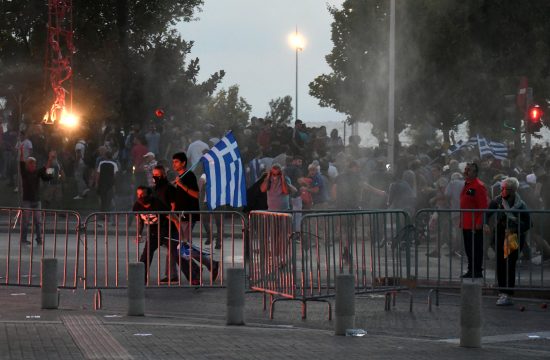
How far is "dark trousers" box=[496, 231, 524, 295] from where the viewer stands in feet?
58.2

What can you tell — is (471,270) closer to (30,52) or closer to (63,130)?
(63,130)

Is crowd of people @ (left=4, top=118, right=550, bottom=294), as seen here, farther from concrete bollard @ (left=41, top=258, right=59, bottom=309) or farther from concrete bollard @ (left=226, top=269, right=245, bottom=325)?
concrete bollard @ (left=41, top=258, right=59, bottom=309)

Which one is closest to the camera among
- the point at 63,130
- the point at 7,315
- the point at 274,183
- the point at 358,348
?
the point at 358,348

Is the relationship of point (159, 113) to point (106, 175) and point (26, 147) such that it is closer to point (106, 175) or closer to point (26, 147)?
point (26, 147)

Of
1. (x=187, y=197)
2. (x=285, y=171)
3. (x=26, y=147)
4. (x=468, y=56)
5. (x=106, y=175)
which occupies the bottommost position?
(x=187, y=197)

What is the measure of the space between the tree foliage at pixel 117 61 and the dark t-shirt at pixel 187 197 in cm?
2211

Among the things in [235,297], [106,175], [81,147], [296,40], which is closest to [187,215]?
[235,297]

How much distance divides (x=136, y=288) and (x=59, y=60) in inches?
1045

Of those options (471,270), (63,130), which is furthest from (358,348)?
(63,130)

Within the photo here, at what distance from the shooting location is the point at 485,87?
5934 centimetres

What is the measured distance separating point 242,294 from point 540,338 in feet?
9.33

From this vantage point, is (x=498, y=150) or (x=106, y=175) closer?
(x=106, y=175)

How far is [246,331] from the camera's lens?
44.9ft

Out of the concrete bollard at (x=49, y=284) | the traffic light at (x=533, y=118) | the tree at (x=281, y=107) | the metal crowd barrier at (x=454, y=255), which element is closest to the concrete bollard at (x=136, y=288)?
the concrete bollard at (x=49, y=284)
